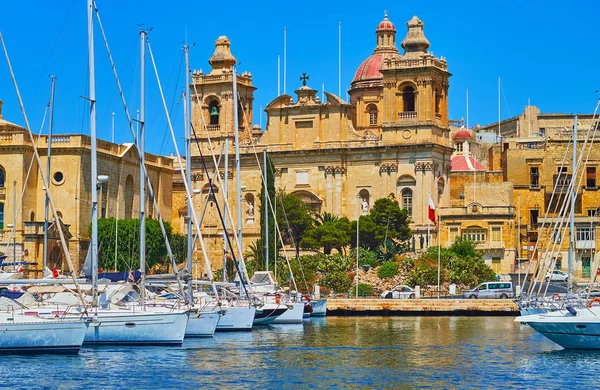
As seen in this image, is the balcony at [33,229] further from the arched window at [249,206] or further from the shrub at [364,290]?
the shrub at [364,290]

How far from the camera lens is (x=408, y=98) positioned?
85875 mm

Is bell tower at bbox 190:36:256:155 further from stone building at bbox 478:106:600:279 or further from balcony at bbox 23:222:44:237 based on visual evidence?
stone building at bbox 478:106:600:279

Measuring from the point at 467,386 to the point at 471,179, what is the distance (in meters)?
62.3

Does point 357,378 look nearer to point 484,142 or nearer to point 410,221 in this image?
point 410,221

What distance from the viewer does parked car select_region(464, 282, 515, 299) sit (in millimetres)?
68438

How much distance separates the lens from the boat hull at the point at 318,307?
203 ft

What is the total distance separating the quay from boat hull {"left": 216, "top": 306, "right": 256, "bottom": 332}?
1596 cm

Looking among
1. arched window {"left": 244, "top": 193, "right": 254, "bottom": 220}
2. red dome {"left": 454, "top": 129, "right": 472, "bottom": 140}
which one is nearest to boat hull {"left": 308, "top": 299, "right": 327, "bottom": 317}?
arched window {"left": 244, "top": 193, "right": 254, "bottom": 220}

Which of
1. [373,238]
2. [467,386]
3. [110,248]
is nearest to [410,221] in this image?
[373,238]

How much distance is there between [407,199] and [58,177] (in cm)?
2114

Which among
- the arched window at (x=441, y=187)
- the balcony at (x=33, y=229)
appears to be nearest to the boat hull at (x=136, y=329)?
the balcony at (x=33, y=229)

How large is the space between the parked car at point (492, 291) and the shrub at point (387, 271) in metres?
5.82

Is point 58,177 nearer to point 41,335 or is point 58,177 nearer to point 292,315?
point 292,315

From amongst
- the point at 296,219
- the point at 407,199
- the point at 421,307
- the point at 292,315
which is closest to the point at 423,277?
the point at 421,307
